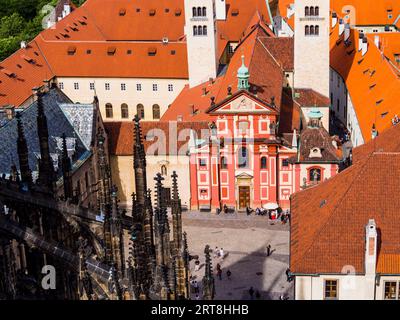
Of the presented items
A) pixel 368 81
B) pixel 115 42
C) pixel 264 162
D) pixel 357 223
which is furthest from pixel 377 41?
pixel 357 223

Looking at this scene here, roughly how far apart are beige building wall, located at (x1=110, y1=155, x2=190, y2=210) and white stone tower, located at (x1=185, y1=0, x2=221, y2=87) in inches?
584

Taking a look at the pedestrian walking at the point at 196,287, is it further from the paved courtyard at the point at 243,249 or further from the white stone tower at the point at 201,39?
the white stone tower at the point at 201,39

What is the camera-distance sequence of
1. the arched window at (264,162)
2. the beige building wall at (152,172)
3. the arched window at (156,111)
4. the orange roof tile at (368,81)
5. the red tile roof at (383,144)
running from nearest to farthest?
1. the red tile roof at (383,144)
2. the arched window at (264,162)
3. the beige building wall at (152,172)
4. the orange roof tile at (368,81)
5. the arched window at (156,111)

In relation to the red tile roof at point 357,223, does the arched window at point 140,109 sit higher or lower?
higher

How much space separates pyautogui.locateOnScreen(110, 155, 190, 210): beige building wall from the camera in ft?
248

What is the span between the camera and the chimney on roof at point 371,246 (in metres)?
43.3

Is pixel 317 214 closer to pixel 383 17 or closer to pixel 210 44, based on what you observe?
pixel 210 44

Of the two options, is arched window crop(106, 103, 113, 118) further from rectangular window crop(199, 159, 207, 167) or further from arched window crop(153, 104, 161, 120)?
rectangular window crop(199, 159, 207, 167)

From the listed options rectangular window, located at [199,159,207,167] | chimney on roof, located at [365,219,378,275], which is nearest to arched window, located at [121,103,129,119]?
rectangular window, located at [199,159,207,167]

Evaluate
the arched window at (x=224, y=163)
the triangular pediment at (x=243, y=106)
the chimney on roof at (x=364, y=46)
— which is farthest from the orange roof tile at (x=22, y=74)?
the chimney on roof at (x=364, y=46)

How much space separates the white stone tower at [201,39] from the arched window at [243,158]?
15.0 meters

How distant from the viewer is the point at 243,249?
2635 inches

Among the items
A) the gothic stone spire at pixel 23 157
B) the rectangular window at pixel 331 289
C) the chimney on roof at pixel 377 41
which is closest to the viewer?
the gothic stone spire at pixel 23 157

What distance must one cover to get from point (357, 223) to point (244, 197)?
31.2 metres
